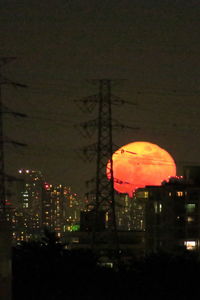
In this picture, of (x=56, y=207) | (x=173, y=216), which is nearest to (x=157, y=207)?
(x=173, y=216)

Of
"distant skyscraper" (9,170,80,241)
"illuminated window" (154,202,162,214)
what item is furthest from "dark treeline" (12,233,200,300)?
"distant skyscraper" (9,170,80,241)

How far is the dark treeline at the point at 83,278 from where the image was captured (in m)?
34.0

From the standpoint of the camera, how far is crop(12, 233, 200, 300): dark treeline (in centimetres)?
3403

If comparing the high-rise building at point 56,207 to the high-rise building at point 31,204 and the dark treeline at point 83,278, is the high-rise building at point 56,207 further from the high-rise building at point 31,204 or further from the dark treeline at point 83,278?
the dark treeline at point 83,278

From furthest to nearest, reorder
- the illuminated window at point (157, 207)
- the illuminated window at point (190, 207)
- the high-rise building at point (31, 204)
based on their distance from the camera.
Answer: the high-rise building at point (31, 204)
the illuminated window at point (157, 207)
the illuminated window at point (190, 207)

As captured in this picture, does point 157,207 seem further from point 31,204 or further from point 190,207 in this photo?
point 31,204

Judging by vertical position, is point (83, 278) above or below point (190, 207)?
below

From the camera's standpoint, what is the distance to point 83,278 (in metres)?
36.7

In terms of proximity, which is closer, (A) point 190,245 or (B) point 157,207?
(A) point 190,245

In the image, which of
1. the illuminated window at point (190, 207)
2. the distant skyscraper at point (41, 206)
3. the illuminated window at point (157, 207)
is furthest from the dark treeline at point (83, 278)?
the distant skyscraper at point (41, 206)

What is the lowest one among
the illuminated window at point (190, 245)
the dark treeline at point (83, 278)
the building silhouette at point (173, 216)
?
the dark treeline at point (83, 278)

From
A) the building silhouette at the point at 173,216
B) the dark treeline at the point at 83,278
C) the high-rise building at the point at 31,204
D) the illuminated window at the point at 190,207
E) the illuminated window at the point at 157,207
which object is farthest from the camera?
the high-rise building at the point at 31,204

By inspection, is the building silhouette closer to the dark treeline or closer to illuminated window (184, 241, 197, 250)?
illuminated window (184, 241, 197, 250)

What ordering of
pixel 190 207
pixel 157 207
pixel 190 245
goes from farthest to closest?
pixel 157 207, pixel 190 207, pixel 190 245
